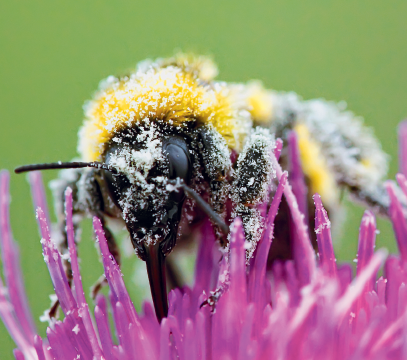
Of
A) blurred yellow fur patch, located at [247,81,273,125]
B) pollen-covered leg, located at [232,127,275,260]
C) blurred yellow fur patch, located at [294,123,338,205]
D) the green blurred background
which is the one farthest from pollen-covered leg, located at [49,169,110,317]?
the green blurred background

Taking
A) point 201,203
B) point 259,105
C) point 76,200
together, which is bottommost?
point 201,203

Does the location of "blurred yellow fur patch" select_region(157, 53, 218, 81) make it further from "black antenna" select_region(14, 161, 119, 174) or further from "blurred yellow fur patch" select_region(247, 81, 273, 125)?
"black antenna" select_region(14, 161, 119, 174)

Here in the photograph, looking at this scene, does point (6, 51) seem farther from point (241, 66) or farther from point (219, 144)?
point (219, 144)

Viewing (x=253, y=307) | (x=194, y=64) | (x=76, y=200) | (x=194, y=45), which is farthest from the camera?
(x=194, y=45)

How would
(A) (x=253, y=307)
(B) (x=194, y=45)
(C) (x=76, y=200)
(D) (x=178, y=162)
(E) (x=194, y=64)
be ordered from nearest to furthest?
Result: (A) (x=253, y=307)
(D) (x=178, y=162)
(E) (x=194, y=64)
(C) (x=76, y=200)
(B) (x=194, y=45)

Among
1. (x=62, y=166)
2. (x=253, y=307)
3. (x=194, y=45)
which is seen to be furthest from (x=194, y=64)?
(x=194, y=45)

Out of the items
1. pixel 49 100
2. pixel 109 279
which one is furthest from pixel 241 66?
pixel 109 279

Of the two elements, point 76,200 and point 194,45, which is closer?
point 76,200

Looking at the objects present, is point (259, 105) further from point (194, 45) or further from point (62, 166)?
point (194, 45)
